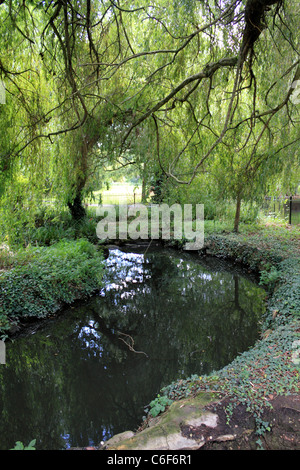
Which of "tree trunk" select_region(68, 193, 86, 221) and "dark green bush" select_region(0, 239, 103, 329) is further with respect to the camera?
"tree trunk" select_region(68, 193, 86, 221)

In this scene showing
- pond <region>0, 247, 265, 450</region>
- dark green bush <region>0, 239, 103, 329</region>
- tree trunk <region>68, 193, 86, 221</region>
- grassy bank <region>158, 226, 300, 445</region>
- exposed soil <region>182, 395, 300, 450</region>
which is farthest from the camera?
tree trunk <region>68, 193, 86, 221</region>

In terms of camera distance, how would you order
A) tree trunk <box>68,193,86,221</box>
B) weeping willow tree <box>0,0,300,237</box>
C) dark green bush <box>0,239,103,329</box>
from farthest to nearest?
tree trunk <box>68,193,86,221</box>, dark green bush <box>0,239,103,329</box>, weeping willow tree <box>0,0,300,237</box>

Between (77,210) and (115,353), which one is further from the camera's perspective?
(77,210)

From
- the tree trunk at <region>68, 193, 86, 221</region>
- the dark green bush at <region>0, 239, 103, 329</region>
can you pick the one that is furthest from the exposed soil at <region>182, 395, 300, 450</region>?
the tree trunk at <region>68, 193, 86, 221</region>

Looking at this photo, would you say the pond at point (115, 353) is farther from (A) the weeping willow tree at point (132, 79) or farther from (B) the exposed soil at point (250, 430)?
(A) the weeping willow tree at point (132, 79)

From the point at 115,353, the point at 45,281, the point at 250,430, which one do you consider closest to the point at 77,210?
the point at 45,281

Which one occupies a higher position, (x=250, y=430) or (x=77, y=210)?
(x=77, y=210)

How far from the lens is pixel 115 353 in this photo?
3.55 metres

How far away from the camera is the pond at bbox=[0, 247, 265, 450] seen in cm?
252

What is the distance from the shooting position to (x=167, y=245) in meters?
8.67

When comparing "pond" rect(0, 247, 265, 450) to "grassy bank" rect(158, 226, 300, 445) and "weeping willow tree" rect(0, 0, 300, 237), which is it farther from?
"weeping willow tree" rect(0, 0, 300, 237)

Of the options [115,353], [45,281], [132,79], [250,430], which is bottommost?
[115,353]

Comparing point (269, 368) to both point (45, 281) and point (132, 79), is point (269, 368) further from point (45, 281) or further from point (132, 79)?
point (132, 79)
